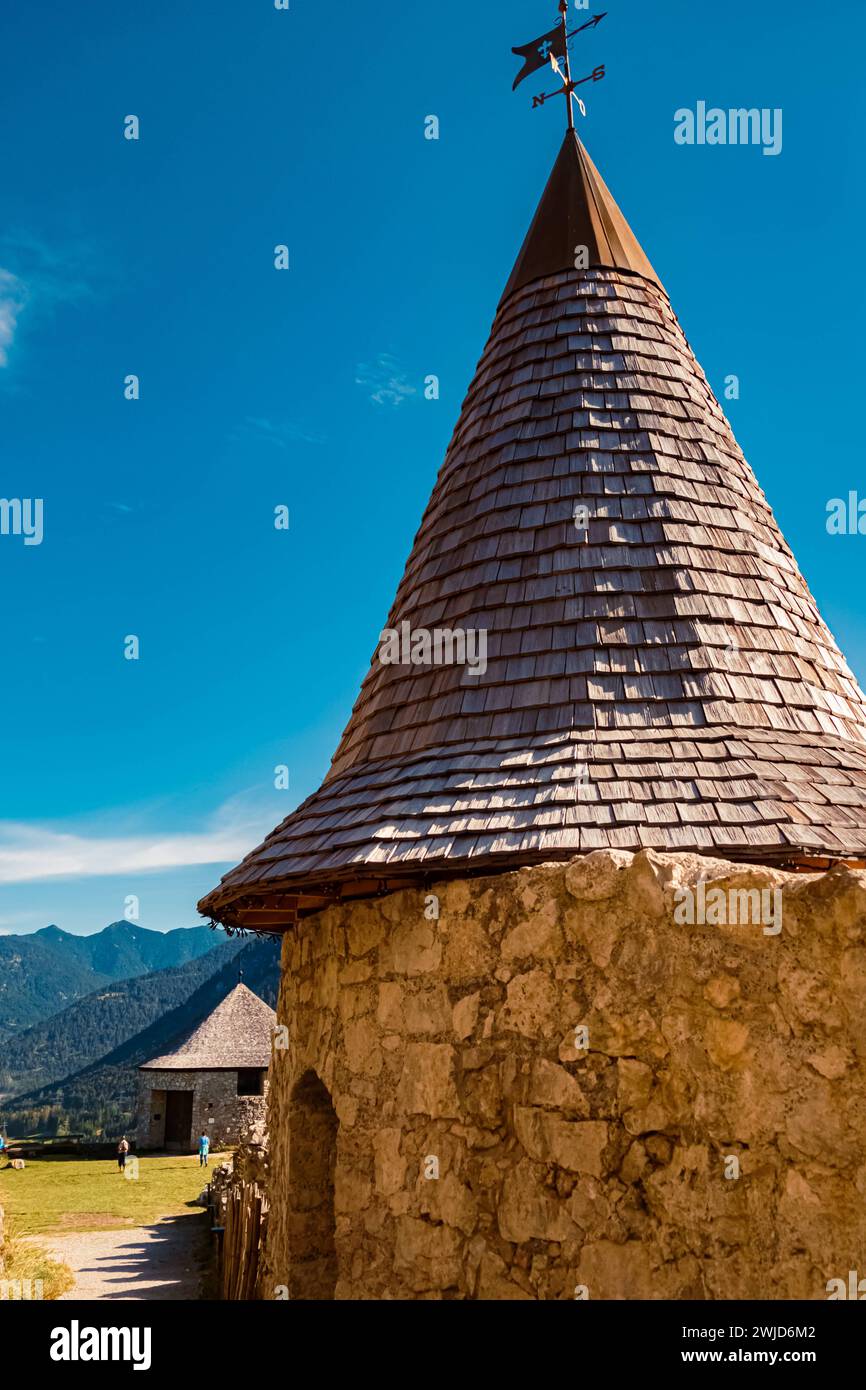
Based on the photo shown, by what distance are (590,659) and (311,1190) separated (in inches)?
121

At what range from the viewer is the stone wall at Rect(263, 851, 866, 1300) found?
310 centimetres

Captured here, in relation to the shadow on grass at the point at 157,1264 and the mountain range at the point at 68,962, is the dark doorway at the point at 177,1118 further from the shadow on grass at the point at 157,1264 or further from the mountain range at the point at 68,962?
the mountain range at the point at 68,962

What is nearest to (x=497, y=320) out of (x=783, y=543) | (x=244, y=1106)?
(x=783, y=543)

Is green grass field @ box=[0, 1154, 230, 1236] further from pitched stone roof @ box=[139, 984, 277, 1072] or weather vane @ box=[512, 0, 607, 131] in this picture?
weather vane @ box=[512, 0, 607, 131]

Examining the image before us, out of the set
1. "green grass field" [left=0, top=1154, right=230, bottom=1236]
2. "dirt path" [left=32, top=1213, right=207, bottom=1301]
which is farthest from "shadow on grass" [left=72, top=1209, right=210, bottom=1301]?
"green grass field" [left=0, top=1154, right=230, bottom=1236]

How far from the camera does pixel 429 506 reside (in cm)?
675

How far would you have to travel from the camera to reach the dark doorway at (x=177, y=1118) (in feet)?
93.7

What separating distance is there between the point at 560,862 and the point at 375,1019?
1248 millimetres

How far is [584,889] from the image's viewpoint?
12.1ft

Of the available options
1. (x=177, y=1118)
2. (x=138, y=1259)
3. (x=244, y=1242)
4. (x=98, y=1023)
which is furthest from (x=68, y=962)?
(x=244, y=1242)

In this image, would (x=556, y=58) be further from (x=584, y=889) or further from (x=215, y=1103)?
(x=215, y=1103)
